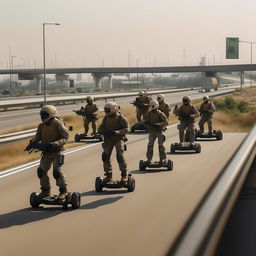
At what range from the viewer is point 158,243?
25.5 ft

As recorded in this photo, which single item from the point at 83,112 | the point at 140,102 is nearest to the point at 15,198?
the point at 83,112

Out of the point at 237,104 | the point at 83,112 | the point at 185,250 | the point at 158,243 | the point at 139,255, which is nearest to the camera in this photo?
the point at 185,250

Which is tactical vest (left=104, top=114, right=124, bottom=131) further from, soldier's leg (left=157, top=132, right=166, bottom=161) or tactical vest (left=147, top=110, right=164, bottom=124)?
soldier's leg (left=157, top=132, right=166, bottom=161)

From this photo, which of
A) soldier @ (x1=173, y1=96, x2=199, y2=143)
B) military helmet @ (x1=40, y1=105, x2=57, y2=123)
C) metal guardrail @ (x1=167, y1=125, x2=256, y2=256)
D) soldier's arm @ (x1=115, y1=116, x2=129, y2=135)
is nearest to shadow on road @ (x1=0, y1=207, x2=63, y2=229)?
military helmet @ (x1=40, y1=105, x2=57, y2=123)

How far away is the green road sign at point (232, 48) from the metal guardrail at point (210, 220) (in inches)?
2917

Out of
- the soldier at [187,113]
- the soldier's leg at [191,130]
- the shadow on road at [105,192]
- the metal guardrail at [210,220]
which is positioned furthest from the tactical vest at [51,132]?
the soldier's leg at [191,130]

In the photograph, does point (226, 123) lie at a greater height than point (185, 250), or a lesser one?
lesser

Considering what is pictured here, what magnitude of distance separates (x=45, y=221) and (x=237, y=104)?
51.2 meters

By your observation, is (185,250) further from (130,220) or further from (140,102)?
(140,102)

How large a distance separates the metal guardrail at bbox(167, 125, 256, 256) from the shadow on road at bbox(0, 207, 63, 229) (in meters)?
5.43

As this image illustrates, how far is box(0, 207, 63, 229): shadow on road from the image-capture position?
947cm

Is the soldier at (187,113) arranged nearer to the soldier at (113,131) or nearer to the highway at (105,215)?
the highway at (105,215)

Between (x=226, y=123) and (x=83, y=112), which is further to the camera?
(x=226, y=123)

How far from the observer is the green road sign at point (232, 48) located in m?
77.2
